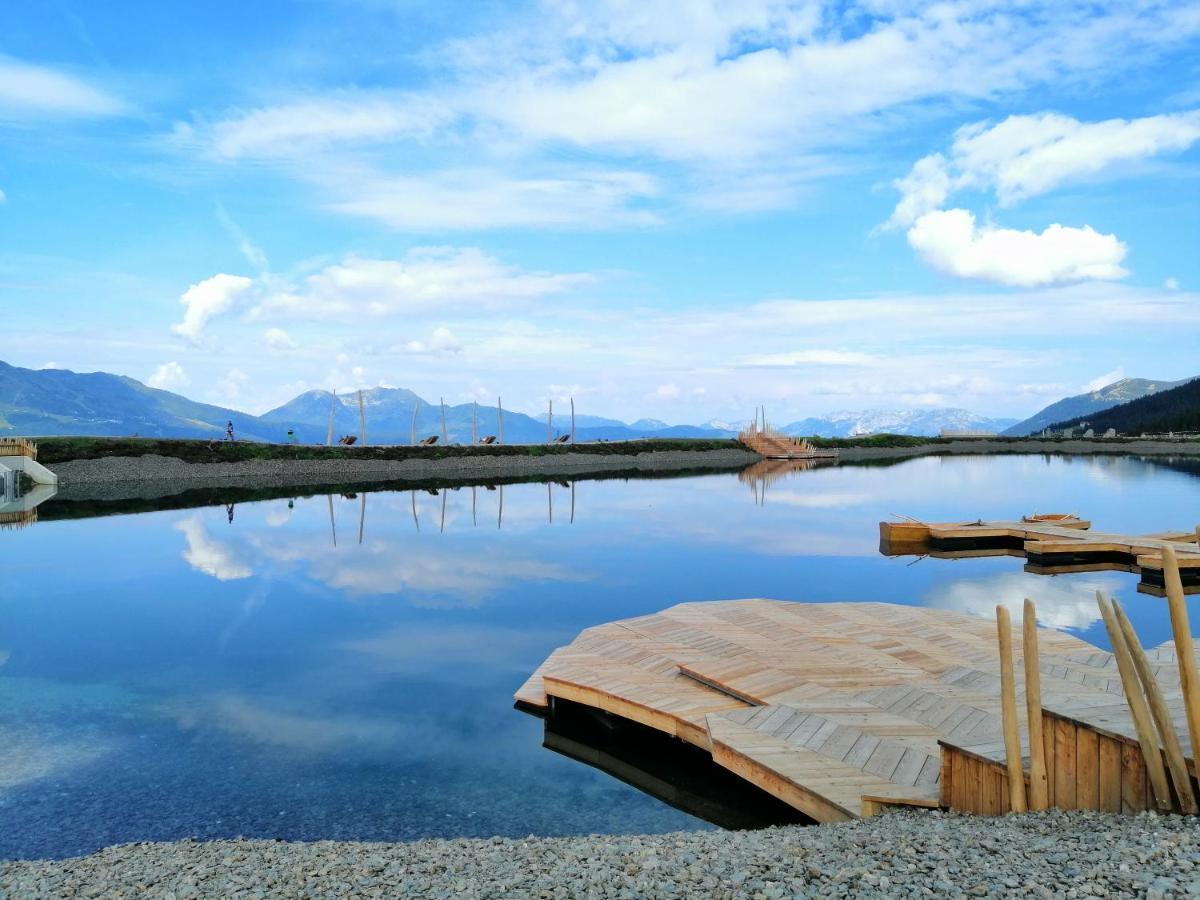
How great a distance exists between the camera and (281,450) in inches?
2827

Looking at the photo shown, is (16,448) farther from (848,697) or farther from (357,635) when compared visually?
(848,697)

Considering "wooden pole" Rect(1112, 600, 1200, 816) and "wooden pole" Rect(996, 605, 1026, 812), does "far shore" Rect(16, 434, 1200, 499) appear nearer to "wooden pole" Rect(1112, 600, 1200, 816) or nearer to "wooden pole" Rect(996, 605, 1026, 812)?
"wooden pole" Rect(996, 605, 1026, 812)

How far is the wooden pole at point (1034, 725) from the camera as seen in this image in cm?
767

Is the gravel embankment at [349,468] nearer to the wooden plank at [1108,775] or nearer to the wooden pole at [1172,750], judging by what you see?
the wooden plank at [1108,775]

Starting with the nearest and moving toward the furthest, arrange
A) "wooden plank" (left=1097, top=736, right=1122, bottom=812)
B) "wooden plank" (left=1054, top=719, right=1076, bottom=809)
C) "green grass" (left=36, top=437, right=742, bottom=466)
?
"wooden plank" (left=1097, top=736, right=1122, bottom=812), "wooden plank" (left=1054, top=719, right=1076, bottom=809), "green grass" (left=36, top=437, right=742, bottom=466)

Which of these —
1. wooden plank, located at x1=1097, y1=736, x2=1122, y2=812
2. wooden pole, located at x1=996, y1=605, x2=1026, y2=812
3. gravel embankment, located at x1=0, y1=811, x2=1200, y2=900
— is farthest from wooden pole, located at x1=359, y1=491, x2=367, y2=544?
wooden plank, located at x1=1097, y1=736, x2=1122, y2=812

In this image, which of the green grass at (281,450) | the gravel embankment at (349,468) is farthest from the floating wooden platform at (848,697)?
the green grass at (281,450)

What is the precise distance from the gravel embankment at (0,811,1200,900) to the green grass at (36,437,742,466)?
6082cm

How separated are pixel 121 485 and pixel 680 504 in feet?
128

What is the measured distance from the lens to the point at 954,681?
41.5 ft

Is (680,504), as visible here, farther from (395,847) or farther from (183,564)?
(395,847)

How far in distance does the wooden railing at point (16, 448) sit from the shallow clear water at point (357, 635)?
11.7m

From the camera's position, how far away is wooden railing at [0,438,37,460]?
55597mm

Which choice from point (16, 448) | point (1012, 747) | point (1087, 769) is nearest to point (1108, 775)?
point (1087, 769)
